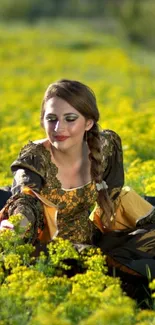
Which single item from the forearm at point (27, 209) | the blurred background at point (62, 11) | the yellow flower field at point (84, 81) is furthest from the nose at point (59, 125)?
the blurred background at point (62, 11)

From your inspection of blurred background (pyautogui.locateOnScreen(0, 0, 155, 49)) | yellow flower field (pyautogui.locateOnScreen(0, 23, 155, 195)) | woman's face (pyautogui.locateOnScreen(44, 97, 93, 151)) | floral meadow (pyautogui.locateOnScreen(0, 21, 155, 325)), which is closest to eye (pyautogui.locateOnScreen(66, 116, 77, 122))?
woman's face (pyautogui.locateOnScreen(44, 97, 93, 151))

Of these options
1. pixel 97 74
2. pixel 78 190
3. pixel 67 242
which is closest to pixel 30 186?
pixel 78 190

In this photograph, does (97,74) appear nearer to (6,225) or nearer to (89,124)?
(89,124)

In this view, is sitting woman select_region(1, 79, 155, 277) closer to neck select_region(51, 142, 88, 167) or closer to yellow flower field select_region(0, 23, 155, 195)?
neck select_region(51, 142, 88, 167)

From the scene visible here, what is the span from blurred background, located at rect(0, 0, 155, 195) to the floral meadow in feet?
0.06

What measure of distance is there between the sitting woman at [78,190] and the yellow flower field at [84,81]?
805 millimetres

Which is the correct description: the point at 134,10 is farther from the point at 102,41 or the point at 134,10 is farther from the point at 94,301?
the point at 94,301

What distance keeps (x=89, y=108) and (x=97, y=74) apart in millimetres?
22625

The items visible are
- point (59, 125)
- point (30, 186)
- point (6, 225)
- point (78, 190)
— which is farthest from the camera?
point (78, 190)

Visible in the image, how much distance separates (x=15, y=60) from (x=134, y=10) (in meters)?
18.6

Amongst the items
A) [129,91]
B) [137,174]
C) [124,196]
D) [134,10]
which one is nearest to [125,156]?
[137,174]

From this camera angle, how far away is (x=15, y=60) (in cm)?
3500

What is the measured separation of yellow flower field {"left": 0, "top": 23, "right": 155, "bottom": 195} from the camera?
1009 centimetres

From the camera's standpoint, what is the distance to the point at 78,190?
6066mm
